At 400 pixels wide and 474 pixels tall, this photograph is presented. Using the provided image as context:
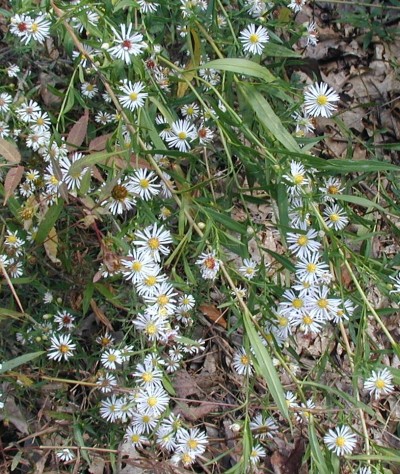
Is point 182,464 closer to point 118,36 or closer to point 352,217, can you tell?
point 352,217

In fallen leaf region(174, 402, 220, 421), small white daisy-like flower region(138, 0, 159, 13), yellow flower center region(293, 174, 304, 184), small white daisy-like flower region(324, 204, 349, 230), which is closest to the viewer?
yellow flower center region(293, 174, 304, 184)

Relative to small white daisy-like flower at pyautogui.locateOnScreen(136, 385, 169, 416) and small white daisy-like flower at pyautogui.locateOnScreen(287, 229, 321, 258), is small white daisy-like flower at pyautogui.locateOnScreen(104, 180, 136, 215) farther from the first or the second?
small white daisy-like flower at pyautogui.locateOnScreen(136, 385, 169, 416)

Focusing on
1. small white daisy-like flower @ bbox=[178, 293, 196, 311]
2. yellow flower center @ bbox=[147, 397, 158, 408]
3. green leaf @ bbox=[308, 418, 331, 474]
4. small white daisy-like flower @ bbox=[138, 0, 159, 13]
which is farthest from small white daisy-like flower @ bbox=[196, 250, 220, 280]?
small white daisy-like flower @ bbox=[138, 0, 159, 13]

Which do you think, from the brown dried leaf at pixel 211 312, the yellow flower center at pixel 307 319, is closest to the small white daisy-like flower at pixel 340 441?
the yellow flower center at pixel 307 319

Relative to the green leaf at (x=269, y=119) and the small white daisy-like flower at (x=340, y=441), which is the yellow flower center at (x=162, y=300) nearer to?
the green leaf at (x=269, y=119)

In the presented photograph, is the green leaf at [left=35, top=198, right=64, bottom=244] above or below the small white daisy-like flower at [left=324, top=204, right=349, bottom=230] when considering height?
below

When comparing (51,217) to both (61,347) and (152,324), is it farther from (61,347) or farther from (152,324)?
(61,347)
